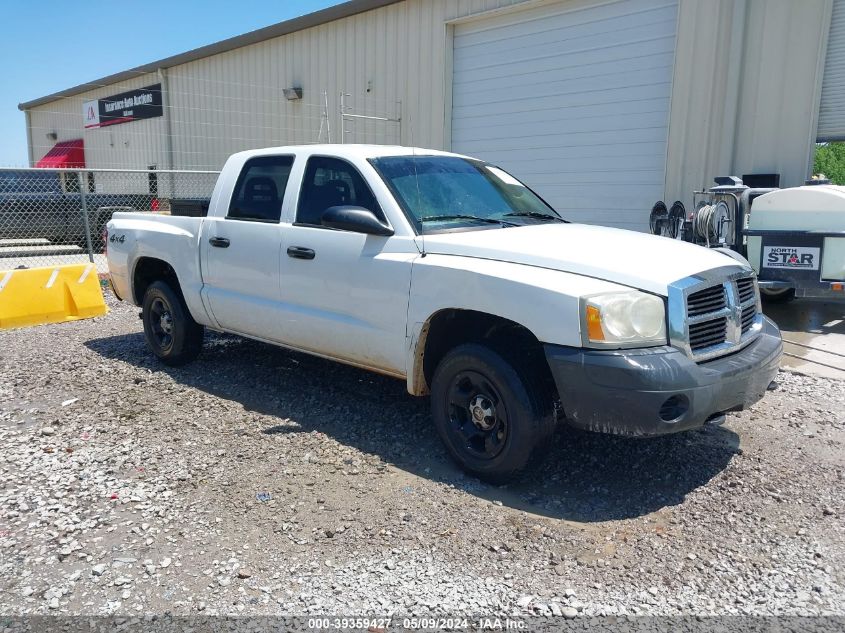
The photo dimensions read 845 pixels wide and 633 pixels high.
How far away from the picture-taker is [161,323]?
21.0 feet

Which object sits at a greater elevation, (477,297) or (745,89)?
(745,89)

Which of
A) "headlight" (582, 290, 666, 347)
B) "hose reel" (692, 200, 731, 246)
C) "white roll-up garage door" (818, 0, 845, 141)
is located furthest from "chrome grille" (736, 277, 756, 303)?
"white roll-up garage door" (818, 0, 845, 141)

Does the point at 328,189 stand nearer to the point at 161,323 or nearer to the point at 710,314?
the point at 161,323

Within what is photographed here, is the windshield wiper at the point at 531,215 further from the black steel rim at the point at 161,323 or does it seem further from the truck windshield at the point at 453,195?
the black steel rim at the point at 161,323

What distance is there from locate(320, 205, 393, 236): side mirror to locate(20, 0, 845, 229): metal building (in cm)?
202

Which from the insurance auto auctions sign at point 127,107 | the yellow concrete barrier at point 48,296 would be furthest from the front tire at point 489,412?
the insurance auto auctions sign at point 127,107

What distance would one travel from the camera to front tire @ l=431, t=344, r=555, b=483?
11.9 feet

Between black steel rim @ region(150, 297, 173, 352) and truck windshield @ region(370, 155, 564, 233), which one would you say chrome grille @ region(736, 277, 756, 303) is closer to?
truck windshield @ region(370, 155, 564, 233)

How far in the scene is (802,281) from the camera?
686cm

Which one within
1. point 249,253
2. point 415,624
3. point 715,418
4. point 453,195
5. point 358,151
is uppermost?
point 358,151

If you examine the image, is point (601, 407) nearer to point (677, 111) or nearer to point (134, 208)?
point (677, 111)

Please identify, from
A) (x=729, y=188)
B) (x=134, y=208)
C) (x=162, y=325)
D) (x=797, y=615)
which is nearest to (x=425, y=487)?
(x=797, y=615)

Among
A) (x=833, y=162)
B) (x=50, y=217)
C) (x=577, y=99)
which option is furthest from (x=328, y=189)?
(x=833, y=162)

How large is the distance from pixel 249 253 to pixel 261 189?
52 centimetres
